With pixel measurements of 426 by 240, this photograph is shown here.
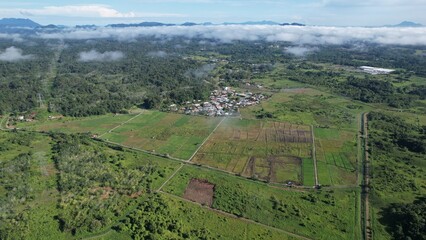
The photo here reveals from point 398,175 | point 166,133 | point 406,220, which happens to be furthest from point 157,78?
point 406,220

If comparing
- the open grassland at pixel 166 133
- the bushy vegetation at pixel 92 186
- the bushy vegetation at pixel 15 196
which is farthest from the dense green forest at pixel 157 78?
the bushy vegetation at pixel 15 196

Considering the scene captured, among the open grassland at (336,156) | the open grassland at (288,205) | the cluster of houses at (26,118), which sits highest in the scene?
the cluster of houses at (26,118)

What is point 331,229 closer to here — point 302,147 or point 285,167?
point 285,167

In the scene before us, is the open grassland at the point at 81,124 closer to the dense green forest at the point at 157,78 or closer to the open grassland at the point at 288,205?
the dense green forest at the point at 157,78

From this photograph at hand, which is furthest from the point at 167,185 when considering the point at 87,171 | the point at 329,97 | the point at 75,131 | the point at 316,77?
the point at 316,77

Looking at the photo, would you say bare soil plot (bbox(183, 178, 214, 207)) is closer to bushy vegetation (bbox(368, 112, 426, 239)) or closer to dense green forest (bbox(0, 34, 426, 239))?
dense green forest (bbox(0, 34, 426, 239))

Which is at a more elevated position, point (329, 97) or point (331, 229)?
point (329, 97)
